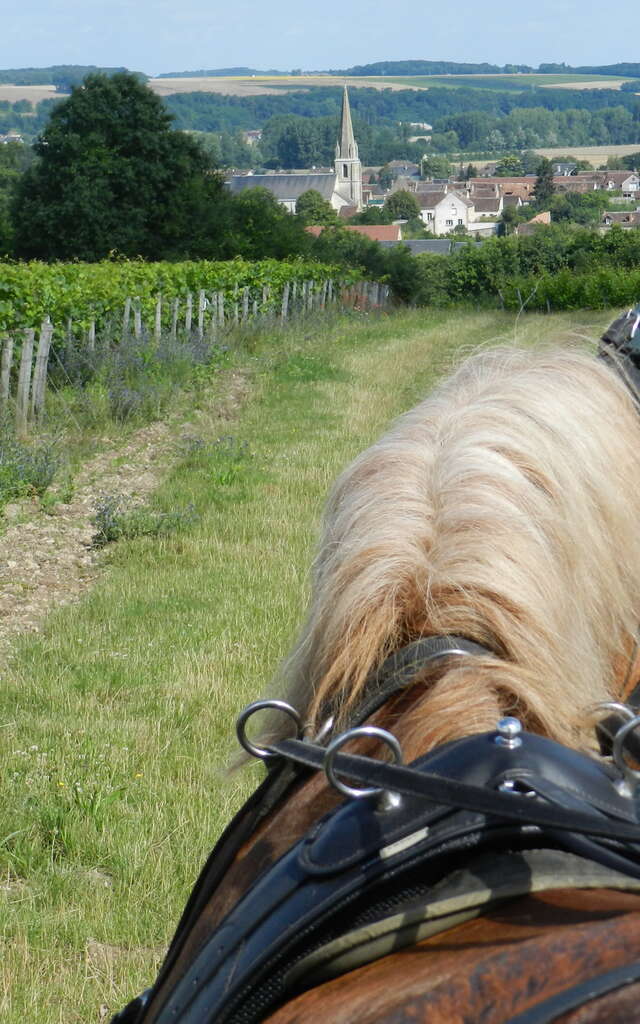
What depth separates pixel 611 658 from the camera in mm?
1637

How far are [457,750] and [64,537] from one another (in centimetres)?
692

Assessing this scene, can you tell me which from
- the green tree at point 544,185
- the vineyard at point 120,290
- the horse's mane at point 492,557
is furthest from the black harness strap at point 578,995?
the green tree at point 544,185

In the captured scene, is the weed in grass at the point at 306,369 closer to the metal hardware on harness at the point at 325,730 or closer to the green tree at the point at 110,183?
the metal hardware on harness at the point at 325,730

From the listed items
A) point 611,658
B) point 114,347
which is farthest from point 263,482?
point 611,658

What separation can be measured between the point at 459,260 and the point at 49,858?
47.6 meters

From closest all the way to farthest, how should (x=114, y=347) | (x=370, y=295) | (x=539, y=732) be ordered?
(x=539, y=732)
(x=114, y=347)
(x=370, y=295)

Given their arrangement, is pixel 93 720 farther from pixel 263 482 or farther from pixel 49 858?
pixel 263 482

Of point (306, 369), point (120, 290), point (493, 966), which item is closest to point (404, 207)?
point (306, 369)

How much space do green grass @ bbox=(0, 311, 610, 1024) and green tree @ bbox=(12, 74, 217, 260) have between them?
84.0 feet

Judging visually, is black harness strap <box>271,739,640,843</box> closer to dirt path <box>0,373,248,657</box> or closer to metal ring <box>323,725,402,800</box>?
metal ring <box>323,725,402,800</box>

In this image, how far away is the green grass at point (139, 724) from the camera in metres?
3.12

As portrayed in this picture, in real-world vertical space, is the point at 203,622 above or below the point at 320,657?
below

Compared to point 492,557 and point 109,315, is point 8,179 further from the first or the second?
point 492,557

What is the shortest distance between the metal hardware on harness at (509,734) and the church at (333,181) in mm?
131727
